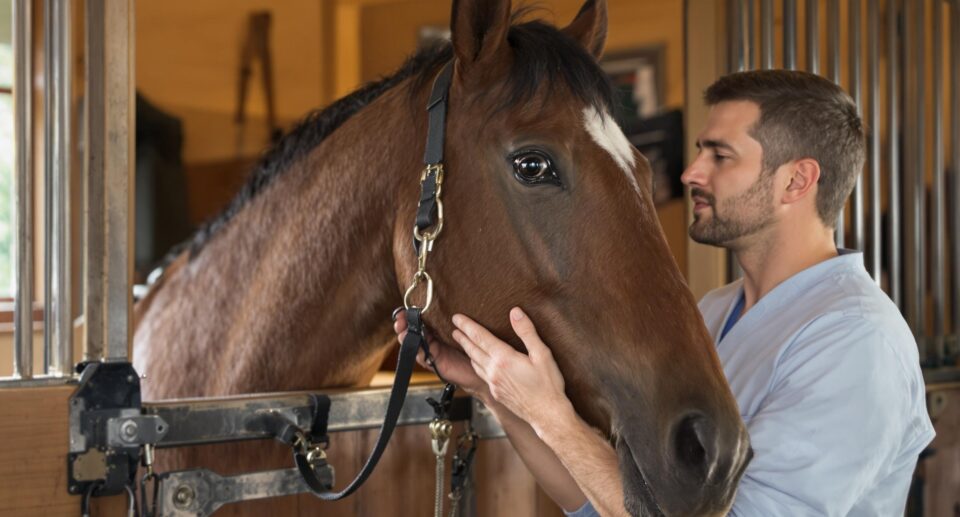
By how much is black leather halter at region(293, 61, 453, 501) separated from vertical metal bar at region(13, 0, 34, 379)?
470mm

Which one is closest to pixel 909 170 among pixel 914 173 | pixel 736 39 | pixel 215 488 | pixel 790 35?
pixel 914 173

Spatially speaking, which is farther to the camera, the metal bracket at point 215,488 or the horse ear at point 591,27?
the horse ear at point 591,27

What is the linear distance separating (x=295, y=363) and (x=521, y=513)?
554mm

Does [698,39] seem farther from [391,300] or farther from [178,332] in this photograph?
[178,332]

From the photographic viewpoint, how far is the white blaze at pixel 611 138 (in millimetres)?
1228

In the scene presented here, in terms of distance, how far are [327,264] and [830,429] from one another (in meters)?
0.83

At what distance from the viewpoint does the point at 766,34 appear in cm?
225

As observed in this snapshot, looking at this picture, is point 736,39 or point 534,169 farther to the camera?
point 736,39

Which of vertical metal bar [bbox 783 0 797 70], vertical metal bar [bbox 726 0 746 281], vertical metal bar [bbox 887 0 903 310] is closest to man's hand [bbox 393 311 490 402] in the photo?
vertical metal bar [bbox 726 0 746 281]

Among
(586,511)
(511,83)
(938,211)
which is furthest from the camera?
(938,211)

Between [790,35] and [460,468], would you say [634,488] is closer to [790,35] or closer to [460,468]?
[460,468]

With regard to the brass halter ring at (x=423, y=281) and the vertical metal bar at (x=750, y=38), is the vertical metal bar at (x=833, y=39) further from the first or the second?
the brass halter ring at (x=423, y=281)

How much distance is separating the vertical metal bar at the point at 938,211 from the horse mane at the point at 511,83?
1672 mm

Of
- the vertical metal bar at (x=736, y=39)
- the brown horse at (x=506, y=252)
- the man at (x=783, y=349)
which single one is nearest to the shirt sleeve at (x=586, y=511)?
the man at (x=783, y=349)
